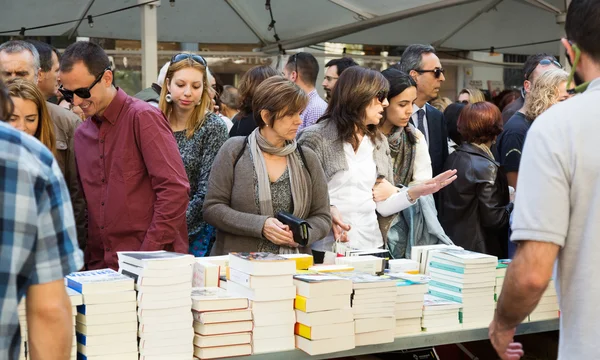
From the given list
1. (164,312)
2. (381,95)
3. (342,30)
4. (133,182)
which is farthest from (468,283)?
(342,30)

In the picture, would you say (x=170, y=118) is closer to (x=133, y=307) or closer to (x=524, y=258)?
(x=133, y=307)

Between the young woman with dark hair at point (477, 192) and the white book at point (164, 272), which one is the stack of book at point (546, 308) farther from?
the white book at point (164, 272)

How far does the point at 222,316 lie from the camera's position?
2.67 meters

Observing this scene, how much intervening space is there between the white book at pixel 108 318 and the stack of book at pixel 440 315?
117 centimetres

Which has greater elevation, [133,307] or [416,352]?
[133,307]

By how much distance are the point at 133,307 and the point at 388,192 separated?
1550 millimetres

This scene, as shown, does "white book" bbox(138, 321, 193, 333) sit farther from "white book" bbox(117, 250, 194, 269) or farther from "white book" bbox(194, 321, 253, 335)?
"white book" bbox(117, 250, 194, 269)

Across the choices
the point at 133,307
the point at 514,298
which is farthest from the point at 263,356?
the point at 514,298

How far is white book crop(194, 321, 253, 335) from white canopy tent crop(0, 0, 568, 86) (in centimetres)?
421

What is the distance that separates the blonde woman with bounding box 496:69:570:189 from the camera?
4.42m

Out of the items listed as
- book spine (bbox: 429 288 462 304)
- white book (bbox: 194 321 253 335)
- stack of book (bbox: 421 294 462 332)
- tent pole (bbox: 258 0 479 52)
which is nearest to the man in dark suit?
book spine (bbox: 429 288 462 304)

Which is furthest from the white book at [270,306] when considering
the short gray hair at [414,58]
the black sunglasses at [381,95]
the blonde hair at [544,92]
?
the short gray hair at [414,58]

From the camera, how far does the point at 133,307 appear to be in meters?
2.56

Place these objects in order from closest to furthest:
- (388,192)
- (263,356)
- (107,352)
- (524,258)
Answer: (524,258) < (107,352) < (263,356) < (388,192)
